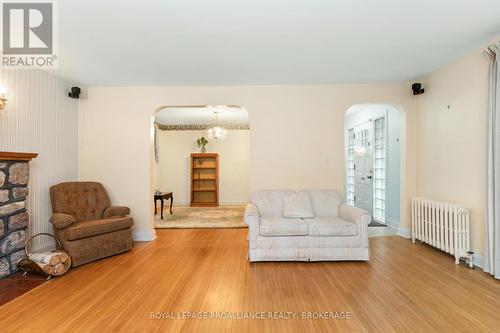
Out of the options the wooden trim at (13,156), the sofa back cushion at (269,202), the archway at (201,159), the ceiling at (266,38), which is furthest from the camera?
the archway at (201,159)

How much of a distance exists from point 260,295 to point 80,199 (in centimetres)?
322

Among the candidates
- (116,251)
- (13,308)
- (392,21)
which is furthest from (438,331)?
(116,251)

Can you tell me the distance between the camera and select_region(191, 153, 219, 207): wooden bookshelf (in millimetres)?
8422

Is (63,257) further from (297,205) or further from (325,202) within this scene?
(325,202)

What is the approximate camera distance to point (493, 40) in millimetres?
3043

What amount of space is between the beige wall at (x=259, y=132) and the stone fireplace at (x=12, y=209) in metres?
1.43

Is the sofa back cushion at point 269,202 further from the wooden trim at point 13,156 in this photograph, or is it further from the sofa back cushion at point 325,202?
the wooden trim at point 13,156

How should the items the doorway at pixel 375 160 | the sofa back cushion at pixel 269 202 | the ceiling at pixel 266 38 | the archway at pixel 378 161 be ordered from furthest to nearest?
the doorway at pixel 375 160
the archway at pixel 378 161
the sofa back cushion at pixel 269 202
the ceiling at pixel 266 38

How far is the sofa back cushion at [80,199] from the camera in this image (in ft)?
12.5

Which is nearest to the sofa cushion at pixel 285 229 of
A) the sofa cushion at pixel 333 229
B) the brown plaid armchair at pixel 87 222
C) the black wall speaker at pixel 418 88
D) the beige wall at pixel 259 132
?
the sofa cushion at pixel 333 229

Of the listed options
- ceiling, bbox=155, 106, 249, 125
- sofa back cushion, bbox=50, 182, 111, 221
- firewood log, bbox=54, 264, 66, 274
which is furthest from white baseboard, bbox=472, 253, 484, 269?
sofa back cushion, bbox=50, 182, 111, 221

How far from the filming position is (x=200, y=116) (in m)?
7.51

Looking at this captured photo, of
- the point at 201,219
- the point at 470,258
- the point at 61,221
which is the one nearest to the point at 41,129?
the point at 61,221

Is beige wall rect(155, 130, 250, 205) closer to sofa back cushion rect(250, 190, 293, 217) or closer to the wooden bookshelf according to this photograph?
the wooden bookshelf
